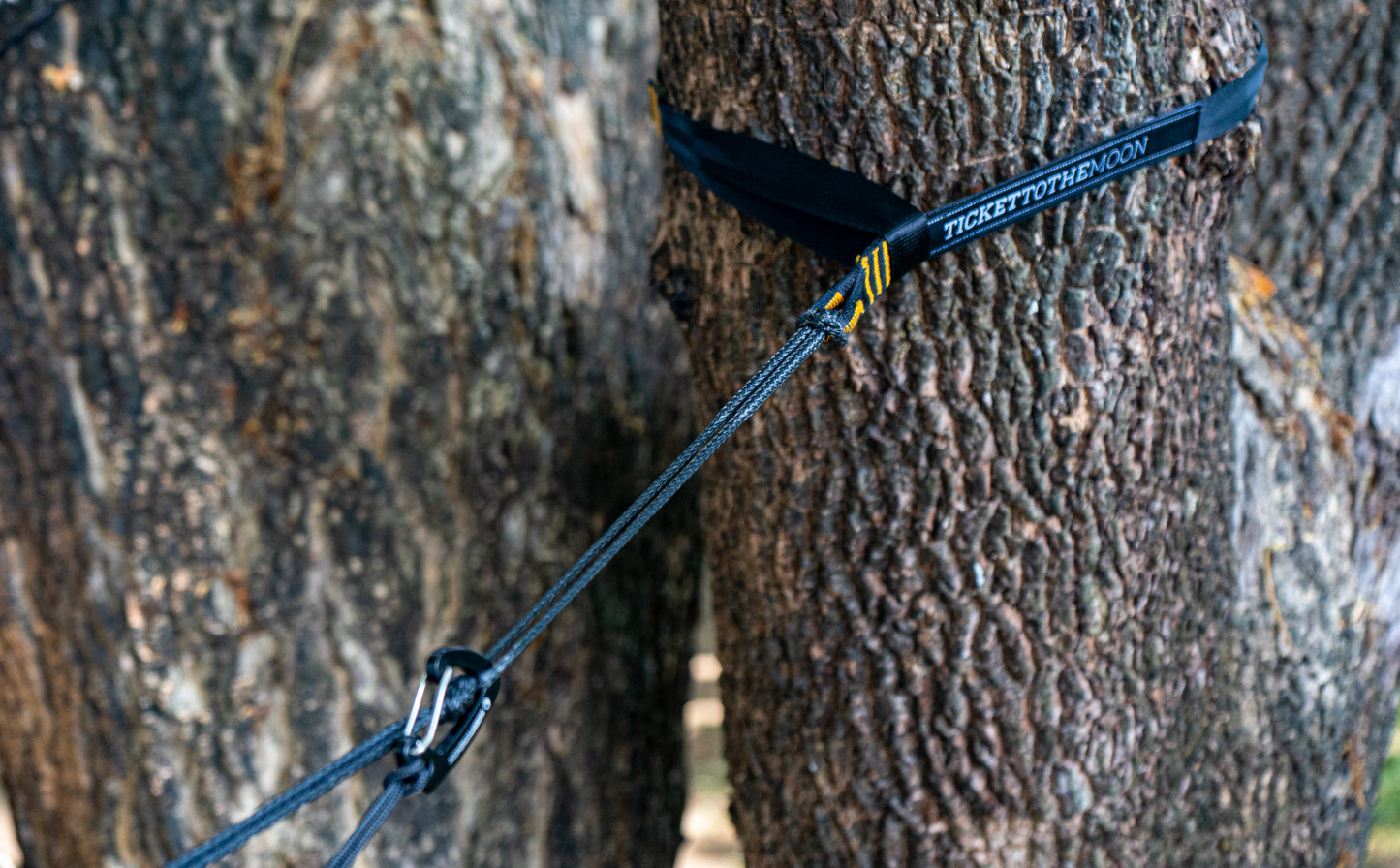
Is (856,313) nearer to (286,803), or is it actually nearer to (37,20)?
(286,803)

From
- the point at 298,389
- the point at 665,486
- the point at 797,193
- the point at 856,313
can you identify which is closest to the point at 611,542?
the point at 665,486

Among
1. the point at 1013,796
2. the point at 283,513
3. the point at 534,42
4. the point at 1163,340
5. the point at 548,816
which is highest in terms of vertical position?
the point at 534,42

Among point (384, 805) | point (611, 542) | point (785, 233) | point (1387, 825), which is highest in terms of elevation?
point (785, 233)

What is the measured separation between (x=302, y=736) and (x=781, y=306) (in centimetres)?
112

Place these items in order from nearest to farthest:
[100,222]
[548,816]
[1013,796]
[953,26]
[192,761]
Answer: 1. [953,26]
2. [1013,796]
3. [100,222]
4. [192,761]
5. [548,816]

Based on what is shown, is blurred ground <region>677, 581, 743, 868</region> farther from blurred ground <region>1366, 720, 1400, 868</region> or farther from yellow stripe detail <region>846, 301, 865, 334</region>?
yellow stripe detail <region>846, 301, 865, 334</region>

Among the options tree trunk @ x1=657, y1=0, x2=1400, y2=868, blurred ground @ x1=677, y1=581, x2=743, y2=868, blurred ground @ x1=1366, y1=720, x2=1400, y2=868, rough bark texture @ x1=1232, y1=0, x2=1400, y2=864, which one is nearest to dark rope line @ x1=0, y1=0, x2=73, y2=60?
tree trunk @ x1=657, y1=0, x2=1400, y2=868

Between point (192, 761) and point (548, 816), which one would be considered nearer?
point (192, 761)

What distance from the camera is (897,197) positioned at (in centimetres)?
116

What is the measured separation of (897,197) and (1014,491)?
400mm

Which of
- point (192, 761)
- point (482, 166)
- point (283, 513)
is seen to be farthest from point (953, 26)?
point (192, 761)

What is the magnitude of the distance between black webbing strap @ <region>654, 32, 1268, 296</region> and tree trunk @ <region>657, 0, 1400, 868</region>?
3 centimetres

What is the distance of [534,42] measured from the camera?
5.72ft

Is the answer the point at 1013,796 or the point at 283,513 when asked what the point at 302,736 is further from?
the point at 1013,796
